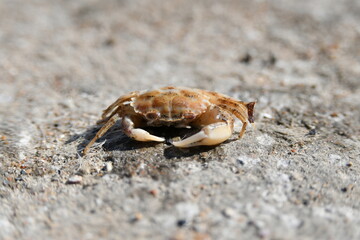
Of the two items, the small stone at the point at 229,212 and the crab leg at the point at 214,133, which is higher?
the crab leg at the point at 214,133

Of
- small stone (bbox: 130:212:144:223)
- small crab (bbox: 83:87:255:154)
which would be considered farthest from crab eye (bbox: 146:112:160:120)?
small stone (bbox: 130:212:144:223)

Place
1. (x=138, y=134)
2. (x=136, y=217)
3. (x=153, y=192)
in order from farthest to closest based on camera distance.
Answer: (x=138, y=134), (x=153, y=192), (x=136, y=217)

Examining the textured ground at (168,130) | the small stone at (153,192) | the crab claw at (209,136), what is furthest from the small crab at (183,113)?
the small stone at (153,192)

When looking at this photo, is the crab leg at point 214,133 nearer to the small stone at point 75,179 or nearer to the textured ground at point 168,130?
the textured ground at point 168,130

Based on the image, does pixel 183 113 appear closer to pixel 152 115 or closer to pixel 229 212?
pixel 152 115

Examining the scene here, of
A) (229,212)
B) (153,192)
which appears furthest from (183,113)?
(229,212)

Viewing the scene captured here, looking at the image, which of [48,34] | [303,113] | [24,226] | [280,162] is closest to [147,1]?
[48,34]
